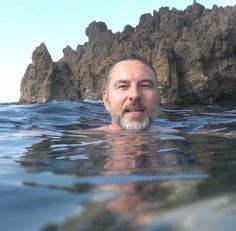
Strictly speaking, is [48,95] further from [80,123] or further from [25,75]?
[80,123]

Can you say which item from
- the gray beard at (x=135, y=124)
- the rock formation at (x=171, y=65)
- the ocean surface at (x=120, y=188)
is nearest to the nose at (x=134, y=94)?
the gray beard at (x=135, y=124)

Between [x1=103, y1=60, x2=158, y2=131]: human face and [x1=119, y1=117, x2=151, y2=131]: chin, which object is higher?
[x1=103, y1=60, x2=158, y2=131]: human face

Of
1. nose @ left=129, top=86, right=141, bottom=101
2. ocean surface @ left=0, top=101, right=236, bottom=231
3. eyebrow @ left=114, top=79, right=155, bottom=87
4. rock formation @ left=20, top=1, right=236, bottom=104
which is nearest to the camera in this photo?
ocean surface @ left=0, top=101, right=236, bottom=231

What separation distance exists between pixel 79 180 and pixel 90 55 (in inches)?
827

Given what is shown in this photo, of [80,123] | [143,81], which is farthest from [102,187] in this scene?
[80,123]

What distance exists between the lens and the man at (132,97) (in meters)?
5.17

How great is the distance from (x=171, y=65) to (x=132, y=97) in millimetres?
14874

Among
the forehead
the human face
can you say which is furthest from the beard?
the forehead

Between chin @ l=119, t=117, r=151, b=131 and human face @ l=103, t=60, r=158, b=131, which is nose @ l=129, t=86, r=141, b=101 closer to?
human face @ l=103, t=60, r=158, b=131

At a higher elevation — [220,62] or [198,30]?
[198,30]

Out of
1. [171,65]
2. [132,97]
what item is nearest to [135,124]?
[132,97]

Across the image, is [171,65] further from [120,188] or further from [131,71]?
[120,188]

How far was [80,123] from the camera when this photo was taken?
25.8 ft

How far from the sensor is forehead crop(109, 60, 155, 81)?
5.40 meters
